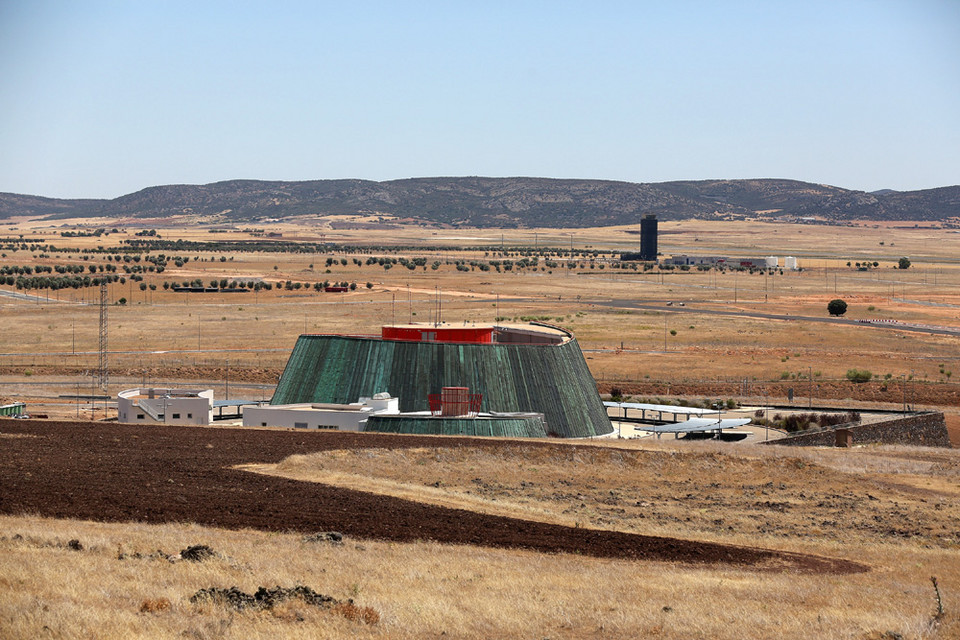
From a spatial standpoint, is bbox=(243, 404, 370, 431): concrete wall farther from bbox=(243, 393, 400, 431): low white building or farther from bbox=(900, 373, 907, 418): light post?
bbox=(900, 373, 907, 418): light post

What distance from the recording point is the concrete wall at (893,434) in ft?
201

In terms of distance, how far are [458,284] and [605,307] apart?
42903 millimetres

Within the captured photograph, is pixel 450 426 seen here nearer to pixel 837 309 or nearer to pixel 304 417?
pixel 304 417

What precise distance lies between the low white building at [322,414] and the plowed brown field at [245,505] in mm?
9869

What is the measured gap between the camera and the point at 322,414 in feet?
176

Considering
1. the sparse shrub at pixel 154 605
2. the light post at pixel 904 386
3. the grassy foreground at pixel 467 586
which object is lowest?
the light post at pixel 904 386

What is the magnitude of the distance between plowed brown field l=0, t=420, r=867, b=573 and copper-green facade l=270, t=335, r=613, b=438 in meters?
12.8

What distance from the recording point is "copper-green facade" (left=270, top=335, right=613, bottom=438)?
5500cm


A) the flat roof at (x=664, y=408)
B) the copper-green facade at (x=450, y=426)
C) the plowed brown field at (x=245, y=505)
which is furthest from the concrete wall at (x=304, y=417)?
the flat roof at (x=664, y=408)

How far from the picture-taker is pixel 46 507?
30141 millimetres

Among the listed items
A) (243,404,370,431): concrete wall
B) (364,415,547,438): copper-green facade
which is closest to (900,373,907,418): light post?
(364,415,547,438): copper-green facade

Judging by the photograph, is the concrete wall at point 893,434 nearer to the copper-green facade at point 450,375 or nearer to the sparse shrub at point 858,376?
the copper-green facade at point 450,375

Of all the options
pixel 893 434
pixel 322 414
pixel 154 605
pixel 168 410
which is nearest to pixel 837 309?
pixel 893 434

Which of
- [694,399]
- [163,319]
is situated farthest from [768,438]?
[163,319]
